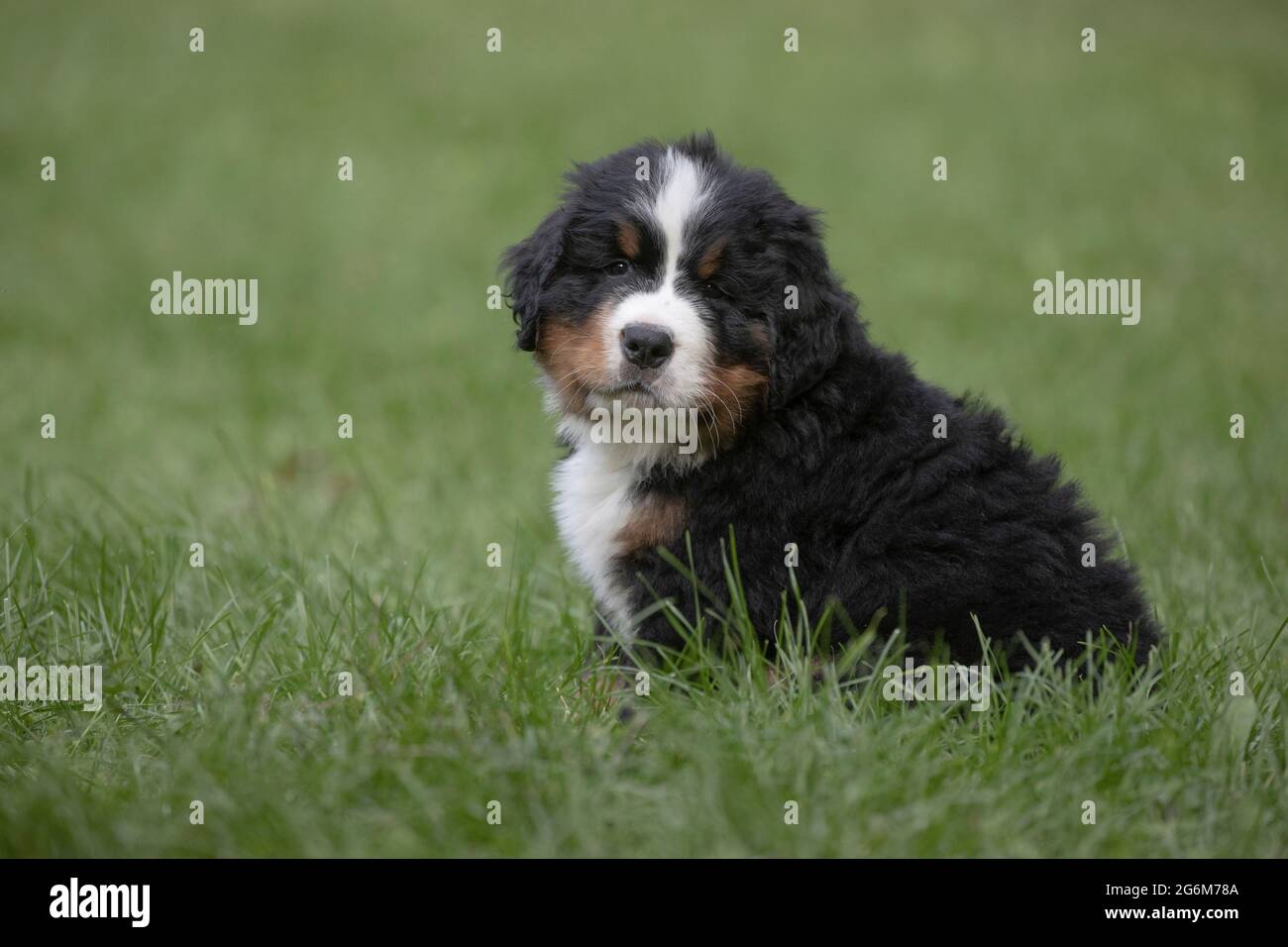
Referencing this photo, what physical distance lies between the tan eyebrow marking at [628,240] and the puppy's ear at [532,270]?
0.65 ft

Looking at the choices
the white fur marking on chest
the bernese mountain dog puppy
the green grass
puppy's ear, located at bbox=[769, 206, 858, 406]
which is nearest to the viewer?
the green grass

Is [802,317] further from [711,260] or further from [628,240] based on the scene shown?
[628,240]

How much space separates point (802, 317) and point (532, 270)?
798mm

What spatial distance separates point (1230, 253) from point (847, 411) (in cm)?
829

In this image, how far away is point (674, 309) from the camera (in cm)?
362

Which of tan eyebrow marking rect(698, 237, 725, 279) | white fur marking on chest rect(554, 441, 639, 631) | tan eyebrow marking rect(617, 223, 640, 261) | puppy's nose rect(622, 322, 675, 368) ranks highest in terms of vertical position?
tan eyebrow marking rect(617, 223, 640, 261)

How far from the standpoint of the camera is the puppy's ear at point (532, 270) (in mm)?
3816

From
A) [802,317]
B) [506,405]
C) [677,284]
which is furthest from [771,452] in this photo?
[506,405]

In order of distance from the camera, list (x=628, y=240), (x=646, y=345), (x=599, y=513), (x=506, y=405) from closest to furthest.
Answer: (x=646, y=345) → (x=628, y=240) → (x=599, y=513) → (x=506, y=405)

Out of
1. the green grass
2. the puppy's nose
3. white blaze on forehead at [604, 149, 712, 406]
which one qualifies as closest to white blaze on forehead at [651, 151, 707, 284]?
white blaze on forehead at [604, 149, 712, 406]

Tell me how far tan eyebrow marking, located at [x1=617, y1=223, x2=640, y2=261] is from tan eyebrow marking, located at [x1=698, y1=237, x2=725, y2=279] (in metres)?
0.18

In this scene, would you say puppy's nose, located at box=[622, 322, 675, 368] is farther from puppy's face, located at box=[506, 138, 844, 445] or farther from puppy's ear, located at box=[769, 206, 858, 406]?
puppy's ear, located at box=[769, 206, 858, 406]

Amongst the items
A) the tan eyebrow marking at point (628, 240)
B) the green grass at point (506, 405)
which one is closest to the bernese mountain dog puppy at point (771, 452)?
the tan eyebrow marking at point (628, 240)

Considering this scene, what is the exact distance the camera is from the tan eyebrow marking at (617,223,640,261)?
367cm
